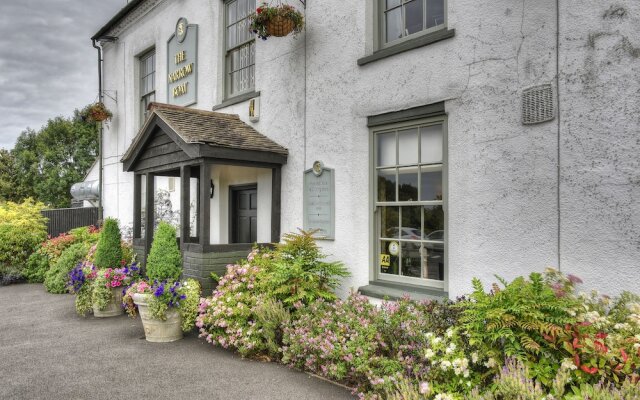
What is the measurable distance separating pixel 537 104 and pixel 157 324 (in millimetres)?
5722

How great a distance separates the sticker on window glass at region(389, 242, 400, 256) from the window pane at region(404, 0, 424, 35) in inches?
114

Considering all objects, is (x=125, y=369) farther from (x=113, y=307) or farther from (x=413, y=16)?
(x=413, y=16)

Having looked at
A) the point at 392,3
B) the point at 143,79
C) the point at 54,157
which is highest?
the point at 143,79

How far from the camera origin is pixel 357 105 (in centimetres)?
677

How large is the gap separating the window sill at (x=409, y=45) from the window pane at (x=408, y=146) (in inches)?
42.1

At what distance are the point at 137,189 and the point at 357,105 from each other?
5652mm

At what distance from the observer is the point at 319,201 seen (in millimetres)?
7293

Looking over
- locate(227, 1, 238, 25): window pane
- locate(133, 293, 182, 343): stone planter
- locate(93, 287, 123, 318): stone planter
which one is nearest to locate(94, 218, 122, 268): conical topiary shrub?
locate(93, 287, 123, 318): stone planter

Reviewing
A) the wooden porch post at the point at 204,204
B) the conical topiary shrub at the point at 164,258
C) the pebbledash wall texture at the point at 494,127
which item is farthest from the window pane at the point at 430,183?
the conical topiary shrub at the point at 164,258

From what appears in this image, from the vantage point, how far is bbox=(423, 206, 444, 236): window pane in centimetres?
591

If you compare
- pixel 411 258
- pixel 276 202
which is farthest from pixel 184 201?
pixel 411 258

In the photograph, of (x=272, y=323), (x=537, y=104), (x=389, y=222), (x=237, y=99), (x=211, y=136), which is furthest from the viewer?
(x=237, y=99)

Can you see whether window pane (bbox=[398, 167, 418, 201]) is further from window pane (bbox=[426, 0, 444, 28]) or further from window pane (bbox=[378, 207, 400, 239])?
window pane (bbox=[426, 0, 444, 28])

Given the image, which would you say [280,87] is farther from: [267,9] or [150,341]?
[150,341]
